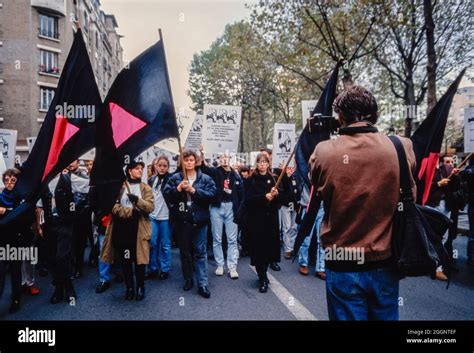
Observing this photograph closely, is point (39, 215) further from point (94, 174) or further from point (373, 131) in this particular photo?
point (373, 131)

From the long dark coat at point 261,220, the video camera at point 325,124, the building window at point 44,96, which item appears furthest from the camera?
the building window at point 44,96

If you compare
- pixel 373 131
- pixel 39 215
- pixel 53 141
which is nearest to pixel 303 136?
pixel 373 131

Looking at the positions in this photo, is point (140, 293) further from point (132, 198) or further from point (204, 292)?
point (132, 198)

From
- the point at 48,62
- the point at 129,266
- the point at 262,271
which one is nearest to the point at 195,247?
the point at 129,266

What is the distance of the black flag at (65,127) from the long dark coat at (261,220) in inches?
A: 99.7

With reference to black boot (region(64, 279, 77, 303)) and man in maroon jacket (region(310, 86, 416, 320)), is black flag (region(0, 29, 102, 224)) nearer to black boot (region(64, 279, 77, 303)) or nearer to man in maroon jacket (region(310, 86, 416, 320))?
black boot (region(64, 279, 77, 303))

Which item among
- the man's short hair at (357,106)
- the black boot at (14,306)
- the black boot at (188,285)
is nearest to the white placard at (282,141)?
the black boot at (188,285)

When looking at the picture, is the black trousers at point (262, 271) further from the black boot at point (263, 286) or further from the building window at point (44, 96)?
the building window at point (44, 96)

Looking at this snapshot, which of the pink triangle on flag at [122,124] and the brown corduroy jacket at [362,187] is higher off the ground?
the pink triangle on flag at [122,124]

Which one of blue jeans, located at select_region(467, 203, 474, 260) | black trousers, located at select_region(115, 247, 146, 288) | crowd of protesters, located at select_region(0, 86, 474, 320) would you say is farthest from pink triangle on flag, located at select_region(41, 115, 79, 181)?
Answer: blue jeans, located at select_region(467, 203, 474, 260)

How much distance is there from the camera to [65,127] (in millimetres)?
3607

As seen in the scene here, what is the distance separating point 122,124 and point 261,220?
256 cm

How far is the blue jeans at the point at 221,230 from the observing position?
233 inches

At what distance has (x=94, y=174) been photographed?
3.66m
